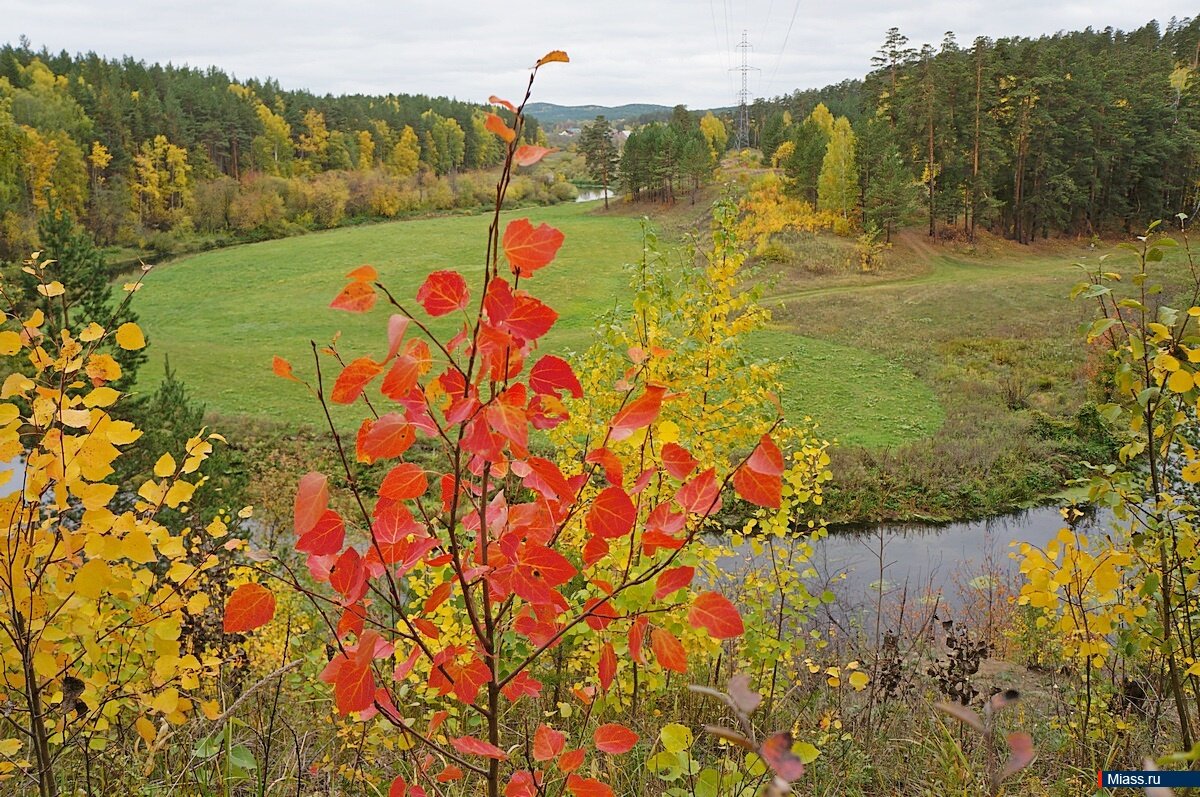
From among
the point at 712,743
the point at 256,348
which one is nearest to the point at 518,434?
the point at 712,743

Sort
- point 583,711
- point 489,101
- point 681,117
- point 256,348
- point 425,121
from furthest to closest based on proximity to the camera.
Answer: point 425,121
point 681,117
point 256,348
point 583,711
point 489,101

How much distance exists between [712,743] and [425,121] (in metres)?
76.0

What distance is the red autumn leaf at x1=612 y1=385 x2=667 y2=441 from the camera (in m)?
1.09

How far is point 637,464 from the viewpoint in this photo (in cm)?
312

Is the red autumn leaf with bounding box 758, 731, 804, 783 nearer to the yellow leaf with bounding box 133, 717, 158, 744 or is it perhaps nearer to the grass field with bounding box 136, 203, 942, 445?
the yellow leaf with bounding box 133, 717, 158, 744

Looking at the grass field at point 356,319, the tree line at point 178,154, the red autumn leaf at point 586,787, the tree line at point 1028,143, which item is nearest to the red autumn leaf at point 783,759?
the red autumn leaf at point 586,787

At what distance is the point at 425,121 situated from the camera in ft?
234

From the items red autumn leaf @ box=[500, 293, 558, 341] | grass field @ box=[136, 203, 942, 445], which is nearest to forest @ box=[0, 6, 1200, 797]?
red autumn leaf @ box=[500, 293, 558, 341]

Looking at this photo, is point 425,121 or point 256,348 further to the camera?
point 425,121

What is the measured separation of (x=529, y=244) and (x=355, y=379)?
288 millimetres

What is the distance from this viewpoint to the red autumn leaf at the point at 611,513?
1.12 metres

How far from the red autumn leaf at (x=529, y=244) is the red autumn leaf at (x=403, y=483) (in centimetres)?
31

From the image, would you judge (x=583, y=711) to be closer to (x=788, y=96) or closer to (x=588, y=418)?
(x=588, y=418)

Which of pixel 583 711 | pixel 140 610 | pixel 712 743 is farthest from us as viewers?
pixel 583 711
